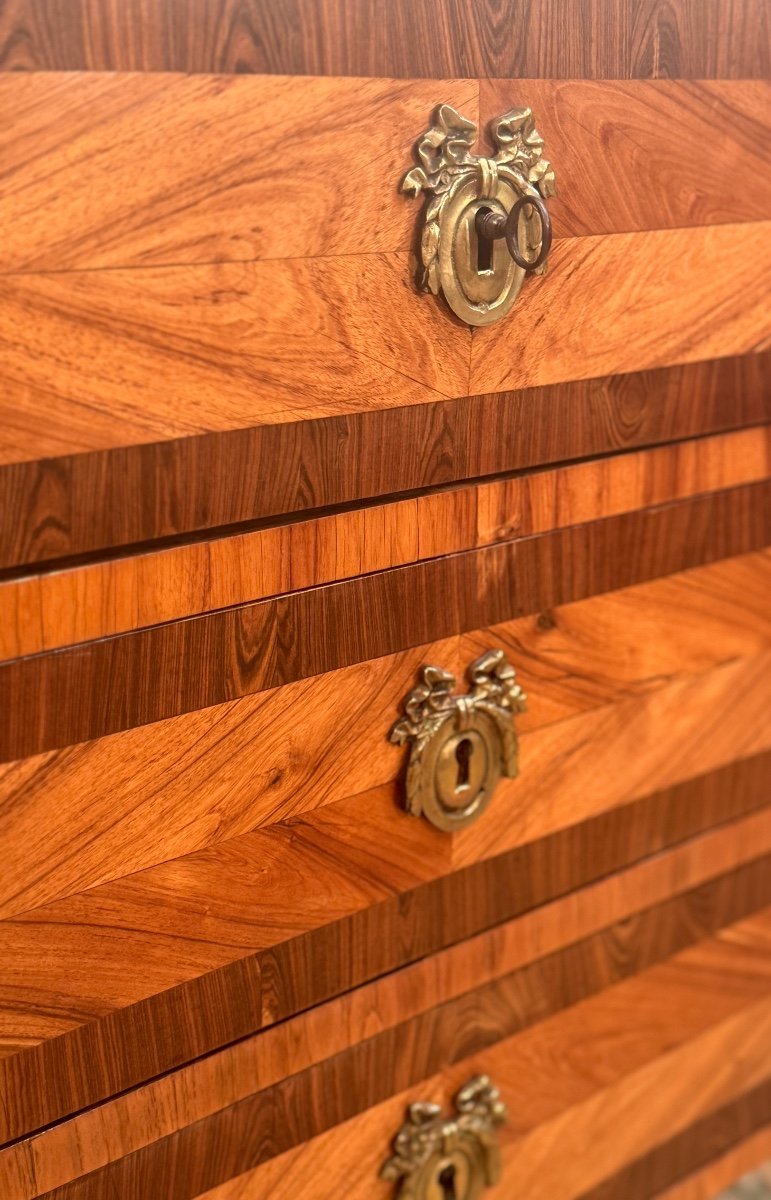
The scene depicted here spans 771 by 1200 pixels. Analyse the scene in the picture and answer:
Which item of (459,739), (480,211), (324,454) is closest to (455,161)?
(480,211)

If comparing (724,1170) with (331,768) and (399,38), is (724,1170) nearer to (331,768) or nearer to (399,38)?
(331,768)

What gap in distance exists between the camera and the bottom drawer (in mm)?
579

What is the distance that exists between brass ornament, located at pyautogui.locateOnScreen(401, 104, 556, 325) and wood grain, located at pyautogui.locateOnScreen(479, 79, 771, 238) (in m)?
0.01

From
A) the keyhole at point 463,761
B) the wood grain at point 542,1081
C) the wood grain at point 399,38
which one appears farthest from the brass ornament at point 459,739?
the wood grain at point 399,38

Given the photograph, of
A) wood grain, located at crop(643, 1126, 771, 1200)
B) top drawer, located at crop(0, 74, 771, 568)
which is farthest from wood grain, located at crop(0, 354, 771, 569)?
wood grain, located at crop(643, 1126, 771, 1200)

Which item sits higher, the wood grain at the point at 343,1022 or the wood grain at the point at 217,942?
the wood grain at the point at 217,942

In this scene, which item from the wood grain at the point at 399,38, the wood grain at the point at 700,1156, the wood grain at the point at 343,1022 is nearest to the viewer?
the wood grain at the point at 399,38

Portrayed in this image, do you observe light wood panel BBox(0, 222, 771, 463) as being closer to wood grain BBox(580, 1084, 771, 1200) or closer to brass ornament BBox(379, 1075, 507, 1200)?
brass ornament BBox(379, 1075, 507, 1200)

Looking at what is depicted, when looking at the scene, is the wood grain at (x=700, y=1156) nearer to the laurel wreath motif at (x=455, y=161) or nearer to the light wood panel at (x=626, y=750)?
the light wood panel at (x=626, y=750)

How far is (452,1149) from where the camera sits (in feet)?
2.25

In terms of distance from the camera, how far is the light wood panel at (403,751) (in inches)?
19.9

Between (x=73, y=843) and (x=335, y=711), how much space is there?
0.12 m

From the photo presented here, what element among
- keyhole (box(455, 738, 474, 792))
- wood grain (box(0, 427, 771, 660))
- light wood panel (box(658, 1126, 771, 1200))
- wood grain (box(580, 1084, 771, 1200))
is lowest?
light wood panel (box(658, 1126, 771, 1200))

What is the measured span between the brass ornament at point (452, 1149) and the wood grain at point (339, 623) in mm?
256
